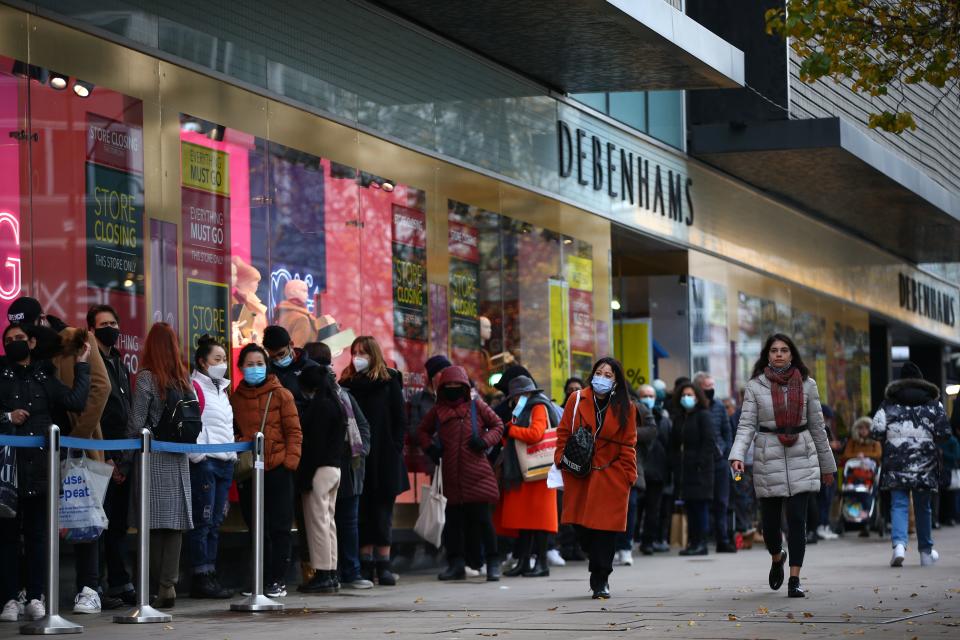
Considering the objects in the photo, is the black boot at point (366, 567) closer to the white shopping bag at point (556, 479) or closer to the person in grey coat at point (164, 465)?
the white shopping bag at point (556, 479)

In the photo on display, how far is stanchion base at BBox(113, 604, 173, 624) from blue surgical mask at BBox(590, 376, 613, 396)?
363cm

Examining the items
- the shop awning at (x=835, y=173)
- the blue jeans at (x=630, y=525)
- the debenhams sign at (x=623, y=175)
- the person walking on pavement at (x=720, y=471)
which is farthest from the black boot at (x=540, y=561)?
the shop awning at (x=835, y=173)

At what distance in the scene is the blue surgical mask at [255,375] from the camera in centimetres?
1311

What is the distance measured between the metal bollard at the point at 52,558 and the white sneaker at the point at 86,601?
125cm

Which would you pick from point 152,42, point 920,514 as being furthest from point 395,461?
point 920,514

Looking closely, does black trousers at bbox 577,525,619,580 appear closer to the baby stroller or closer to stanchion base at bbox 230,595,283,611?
stanchion base at bbox 230,595,283,611

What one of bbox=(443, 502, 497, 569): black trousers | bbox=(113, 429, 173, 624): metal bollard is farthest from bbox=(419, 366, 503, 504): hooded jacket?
bbox=(113, 429, 173, 624): metal bollard

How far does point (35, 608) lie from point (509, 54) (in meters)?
10.6

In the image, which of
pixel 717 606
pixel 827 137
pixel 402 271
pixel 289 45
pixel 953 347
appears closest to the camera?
pixel 717 606

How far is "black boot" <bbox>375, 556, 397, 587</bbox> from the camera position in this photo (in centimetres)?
1491

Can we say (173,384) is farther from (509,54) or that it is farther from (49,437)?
(509,54)

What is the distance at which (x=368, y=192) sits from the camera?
56.4ft

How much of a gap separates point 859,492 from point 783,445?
12.4m

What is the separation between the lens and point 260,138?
15.3 m
